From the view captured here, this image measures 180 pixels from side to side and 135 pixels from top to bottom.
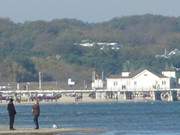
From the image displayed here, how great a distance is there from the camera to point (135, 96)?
197m

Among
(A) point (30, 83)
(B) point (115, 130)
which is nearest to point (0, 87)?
(A) point (30, 83)

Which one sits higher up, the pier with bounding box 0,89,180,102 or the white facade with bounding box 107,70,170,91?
the white facade with bounding box 107,70,170,91

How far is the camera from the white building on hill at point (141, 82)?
192250 millimetres

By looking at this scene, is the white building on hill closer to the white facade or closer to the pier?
the white facade

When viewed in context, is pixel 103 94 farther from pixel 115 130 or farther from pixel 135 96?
pixel 115 130

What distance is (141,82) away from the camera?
19362 cm

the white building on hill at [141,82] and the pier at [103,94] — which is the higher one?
the white building on hill at [141,82]

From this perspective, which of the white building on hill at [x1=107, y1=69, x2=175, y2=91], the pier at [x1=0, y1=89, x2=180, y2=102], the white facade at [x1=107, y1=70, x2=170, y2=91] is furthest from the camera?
the white building on hill at [x1=107, y1=69, x2=175, y2=91]

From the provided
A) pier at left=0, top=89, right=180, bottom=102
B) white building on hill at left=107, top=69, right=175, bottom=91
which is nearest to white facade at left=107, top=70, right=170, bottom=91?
white building on hill at left=107, top=69, right=175, bottom=91

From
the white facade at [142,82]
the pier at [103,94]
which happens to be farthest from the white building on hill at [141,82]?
the pier at [103,94]

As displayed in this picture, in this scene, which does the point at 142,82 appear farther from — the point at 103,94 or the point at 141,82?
the point at 103,94

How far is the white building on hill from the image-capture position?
631ft

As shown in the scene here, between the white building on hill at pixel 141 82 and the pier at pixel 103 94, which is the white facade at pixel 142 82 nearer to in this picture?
the white building on hill at pixel 141 82

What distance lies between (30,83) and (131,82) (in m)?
→ 17.6
